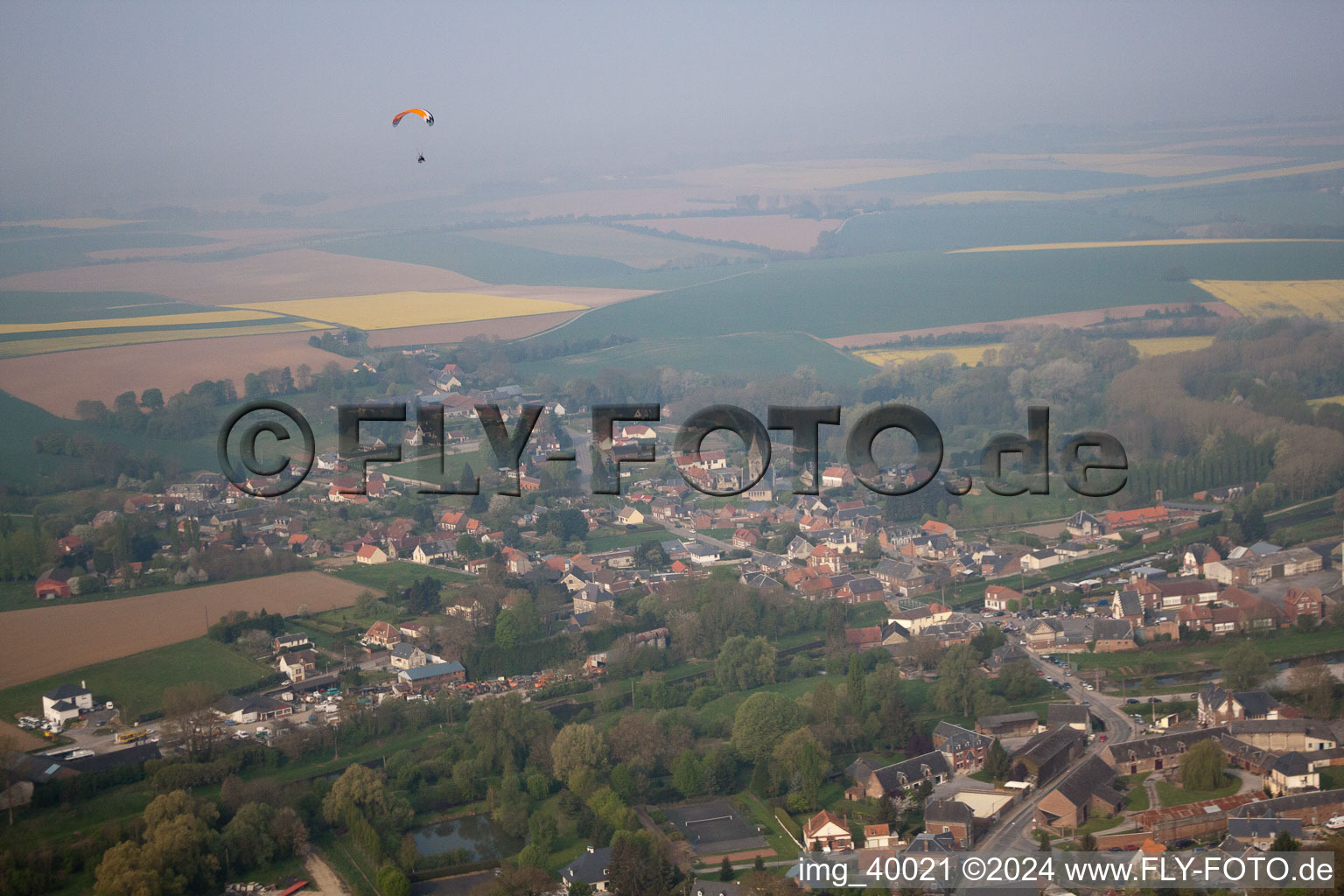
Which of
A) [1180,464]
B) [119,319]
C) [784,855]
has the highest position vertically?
[119,319]

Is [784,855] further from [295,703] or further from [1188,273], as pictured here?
[1188,273]

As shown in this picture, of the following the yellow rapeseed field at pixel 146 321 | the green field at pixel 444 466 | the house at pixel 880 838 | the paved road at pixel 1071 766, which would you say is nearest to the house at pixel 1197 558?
the paved road at pixel 1071 766

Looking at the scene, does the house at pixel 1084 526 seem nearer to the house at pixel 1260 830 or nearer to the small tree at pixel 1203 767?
the small tree at pixel 1203 767

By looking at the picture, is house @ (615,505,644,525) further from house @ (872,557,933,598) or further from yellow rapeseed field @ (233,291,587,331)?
yellow rapeseed field @ (233,291,587,331)

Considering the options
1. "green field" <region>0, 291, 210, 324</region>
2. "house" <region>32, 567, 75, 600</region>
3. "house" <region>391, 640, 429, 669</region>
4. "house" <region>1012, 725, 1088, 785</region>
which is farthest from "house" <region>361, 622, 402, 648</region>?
"green field" <region>0, 291, 210, 324</region>

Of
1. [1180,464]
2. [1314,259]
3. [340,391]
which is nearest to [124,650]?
[340,391]

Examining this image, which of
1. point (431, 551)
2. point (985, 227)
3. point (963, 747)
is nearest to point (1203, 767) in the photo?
point (963, 747)
